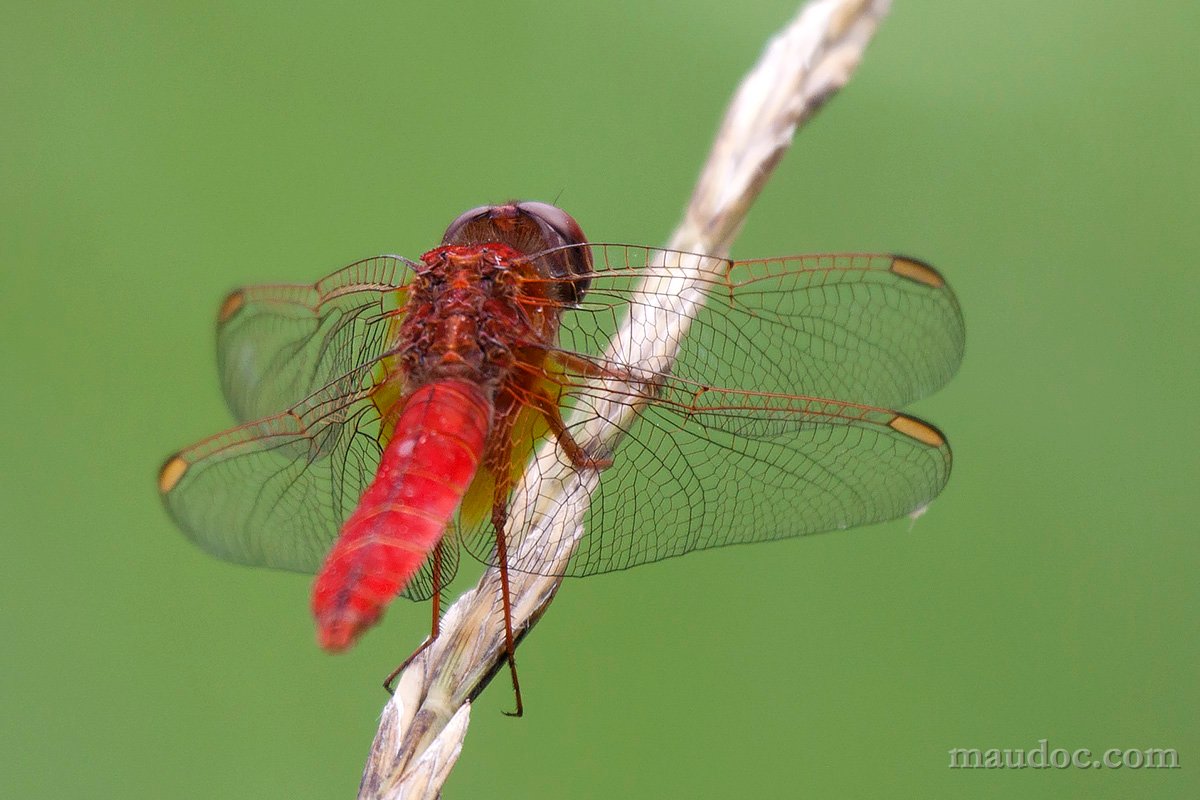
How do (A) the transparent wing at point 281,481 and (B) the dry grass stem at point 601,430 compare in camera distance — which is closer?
(B) the dry grass stem at point 601,430

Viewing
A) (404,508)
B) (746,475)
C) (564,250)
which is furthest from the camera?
(564,250)

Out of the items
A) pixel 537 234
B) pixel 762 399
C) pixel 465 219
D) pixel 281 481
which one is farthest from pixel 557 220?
pixel 281 481

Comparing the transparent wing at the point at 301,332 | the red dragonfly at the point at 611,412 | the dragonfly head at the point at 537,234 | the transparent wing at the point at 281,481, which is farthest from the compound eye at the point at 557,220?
the transparent wing at the point at 281,481

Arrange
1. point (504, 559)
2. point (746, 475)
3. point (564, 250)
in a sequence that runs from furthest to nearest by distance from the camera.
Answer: point (564, 250), point (746, 475), point (504, 559)

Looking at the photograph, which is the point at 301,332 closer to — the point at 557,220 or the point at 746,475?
the point at 557,220

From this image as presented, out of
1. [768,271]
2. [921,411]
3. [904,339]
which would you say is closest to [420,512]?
[768,271]

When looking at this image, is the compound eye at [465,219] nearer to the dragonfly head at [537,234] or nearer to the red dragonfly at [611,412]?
the dragonfly head at [537,234]

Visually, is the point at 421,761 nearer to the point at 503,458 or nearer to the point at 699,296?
the point at 503,458
